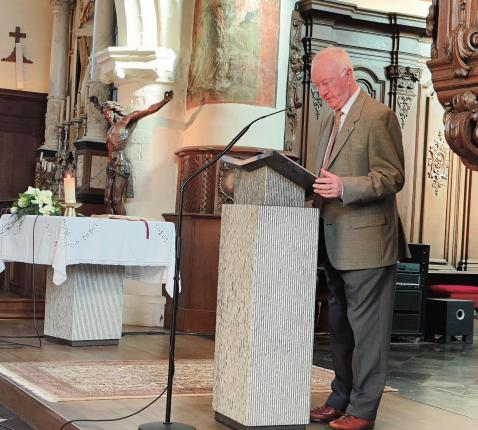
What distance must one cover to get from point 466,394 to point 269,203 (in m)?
2.52

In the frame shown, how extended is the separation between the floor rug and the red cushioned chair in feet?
12.4

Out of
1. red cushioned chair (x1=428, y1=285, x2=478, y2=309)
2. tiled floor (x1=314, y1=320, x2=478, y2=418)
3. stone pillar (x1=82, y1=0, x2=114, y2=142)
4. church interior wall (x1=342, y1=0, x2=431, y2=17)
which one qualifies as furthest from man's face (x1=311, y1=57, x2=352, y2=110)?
red cushioned chair (x1=428, y1=285, x2=478, y2=309)

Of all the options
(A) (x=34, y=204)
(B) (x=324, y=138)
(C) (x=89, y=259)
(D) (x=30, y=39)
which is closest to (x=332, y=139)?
(B) (x=324, y=138)

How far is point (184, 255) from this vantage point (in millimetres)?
7770

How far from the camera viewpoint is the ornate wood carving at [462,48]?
2256 mm

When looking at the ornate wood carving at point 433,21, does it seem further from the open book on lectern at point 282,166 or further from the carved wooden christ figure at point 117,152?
the carved wooden christ figure at point 117,152

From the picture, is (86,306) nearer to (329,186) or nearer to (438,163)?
(329,186)

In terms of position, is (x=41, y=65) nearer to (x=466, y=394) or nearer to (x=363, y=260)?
(x=466, y=394)

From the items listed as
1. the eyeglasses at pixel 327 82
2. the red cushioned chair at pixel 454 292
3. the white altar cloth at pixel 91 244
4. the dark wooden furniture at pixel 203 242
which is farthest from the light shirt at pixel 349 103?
the red cushioned chair at pixel 454 292

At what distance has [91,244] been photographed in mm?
6051

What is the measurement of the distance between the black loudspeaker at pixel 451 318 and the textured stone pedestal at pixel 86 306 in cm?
340

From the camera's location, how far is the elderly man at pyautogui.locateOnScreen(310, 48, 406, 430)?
3688mm

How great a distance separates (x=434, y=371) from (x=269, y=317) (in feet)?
10.8

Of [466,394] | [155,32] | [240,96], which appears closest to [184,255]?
[240,96]
